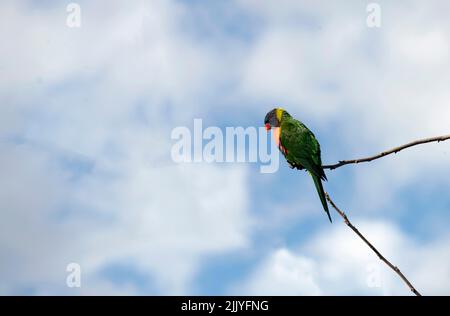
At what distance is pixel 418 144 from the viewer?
12.6 ft

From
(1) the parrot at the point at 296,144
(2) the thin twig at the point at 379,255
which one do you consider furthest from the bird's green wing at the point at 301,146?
(2) the thin twig at the point at 379,255

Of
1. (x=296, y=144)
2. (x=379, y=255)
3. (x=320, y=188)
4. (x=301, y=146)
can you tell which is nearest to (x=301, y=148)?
(x=301, y=146)

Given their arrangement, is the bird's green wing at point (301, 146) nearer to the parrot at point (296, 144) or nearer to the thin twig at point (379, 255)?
the parrot at point (296, 144)

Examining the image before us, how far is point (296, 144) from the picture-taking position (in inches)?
392

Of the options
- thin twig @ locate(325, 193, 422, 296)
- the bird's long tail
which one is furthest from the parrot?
thin twig @ locate(325, 193, 422, 296)

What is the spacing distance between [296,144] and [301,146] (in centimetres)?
13

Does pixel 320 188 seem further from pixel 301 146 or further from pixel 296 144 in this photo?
pixel 296 144

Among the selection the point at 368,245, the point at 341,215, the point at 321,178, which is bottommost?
the point at 368,245

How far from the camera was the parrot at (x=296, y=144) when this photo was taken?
364 inches
